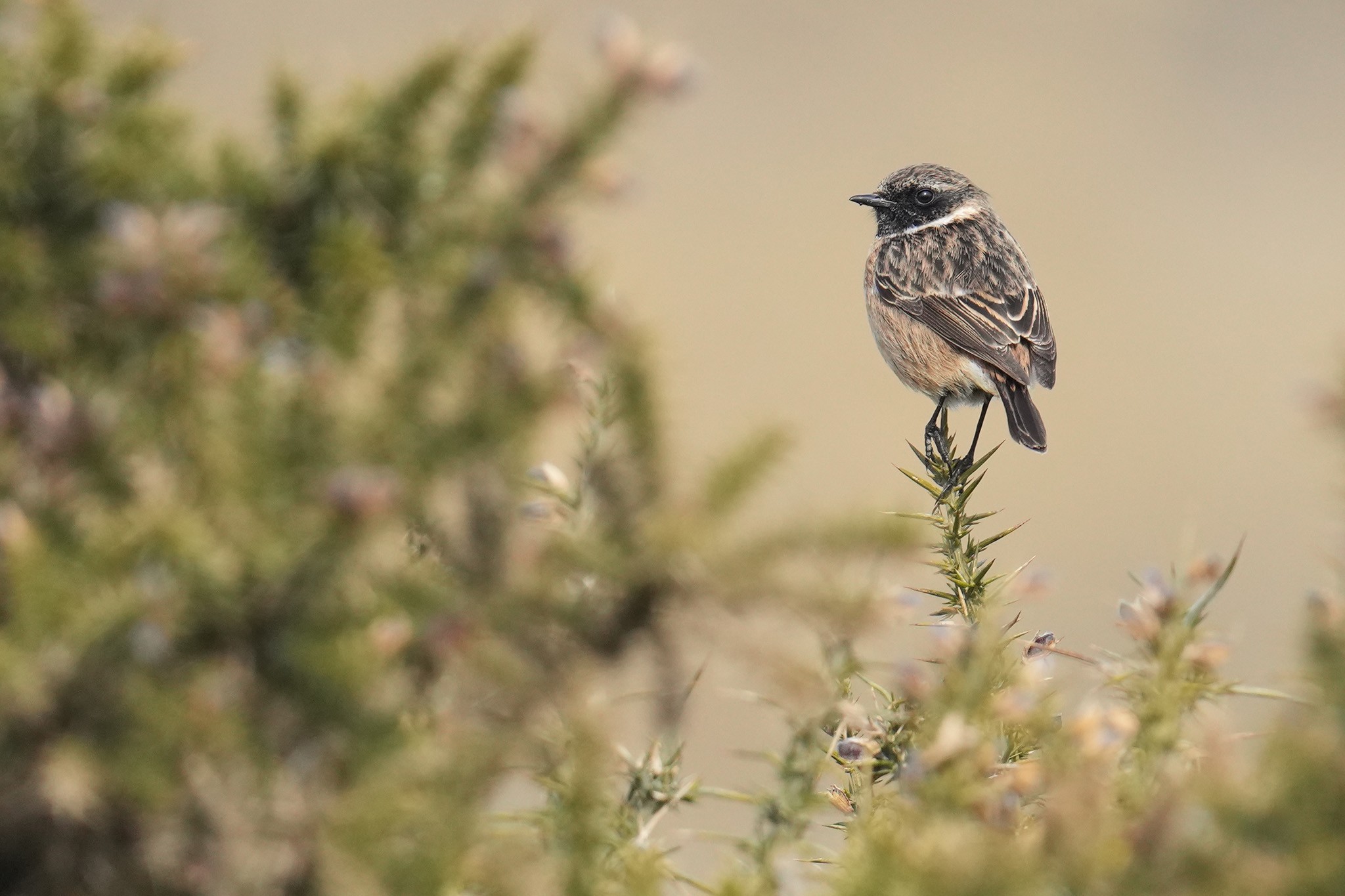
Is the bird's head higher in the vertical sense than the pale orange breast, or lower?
higher

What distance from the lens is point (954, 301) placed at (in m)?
7.23

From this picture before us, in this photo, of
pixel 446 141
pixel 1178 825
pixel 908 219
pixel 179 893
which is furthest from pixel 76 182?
pixel 908 219

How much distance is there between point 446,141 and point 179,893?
3.33 feet

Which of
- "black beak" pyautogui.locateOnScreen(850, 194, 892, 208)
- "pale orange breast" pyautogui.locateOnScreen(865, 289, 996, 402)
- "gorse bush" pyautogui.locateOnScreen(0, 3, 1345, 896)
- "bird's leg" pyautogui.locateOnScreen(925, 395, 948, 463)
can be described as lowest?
"gorse bush" pyautogui.locateOnScreen(0, 3, 1345, 896)

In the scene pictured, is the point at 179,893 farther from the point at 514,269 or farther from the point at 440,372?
the point at 514,269

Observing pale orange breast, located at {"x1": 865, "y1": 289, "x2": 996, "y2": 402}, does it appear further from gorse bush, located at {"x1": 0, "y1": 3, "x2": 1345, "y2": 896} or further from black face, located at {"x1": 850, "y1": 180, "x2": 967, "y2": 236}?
gorse bush, located at {"x1": 0, "y1": 3, "x2": 1345, "y2": 896}

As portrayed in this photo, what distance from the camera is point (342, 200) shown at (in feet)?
5.68

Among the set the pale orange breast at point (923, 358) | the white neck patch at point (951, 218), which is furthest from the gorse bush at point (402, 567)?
the white neck patch at point (951, 218)

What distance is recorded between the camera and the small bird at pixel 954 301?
6.80 metres

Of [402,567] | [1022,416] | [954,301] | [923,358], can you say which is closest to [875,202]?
[954,301]

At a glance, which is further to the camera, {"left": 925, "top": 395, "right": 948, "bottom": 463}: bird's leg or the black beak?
the black beak

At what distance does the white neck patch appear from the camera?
25.7 ft

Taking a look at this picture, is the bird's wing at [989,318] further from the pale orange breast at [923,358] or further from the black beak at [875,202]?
the black beak at [875,202]

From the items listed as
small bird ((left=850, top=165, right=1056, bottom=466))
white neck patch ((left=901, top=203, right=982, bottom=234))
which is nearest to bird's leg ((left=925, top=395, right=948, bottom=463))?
small bird ((left=850, top=165, right=1056, bottom=466))
